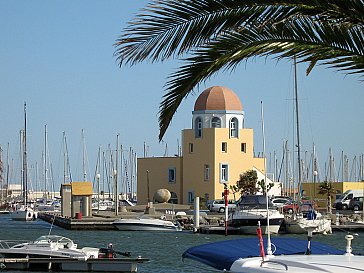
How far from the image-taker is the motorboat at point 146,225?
212 ft

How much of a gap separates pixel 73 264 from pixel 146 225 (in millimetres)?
29797

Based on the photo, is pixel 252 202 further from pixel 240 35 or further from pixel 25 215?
pixel 240 35

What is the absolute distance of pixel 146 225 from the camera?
65000 mm

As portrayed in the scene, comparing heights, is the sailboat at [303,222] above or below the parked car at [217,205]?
below

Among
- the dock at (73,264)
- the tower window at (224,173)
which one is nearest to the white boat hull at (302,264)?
the dock at (73,264)

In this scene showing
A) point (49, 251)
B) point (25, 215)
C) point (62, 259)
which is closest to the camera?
point (62, 259)

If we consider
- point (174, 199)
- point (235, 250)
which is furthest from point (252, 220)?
point (235, 250)

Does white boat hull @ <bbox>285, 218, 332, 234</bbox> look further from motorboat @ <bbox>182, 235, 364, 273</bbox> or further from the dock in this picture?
motorboat @ <bbox>182, 235, 364, 273</bbox>

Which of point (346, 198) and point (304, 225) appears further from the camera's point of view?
point (346, 198)

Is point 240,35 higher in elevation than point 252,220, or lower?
higher

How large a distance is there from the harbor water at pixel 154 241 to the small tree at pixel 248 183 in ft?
72.3

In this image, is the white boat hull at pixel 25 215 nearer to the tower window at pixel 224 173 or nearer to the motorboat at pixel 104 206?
the motorboat at pixel 104 206

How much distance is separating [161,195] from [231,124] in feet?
33.8

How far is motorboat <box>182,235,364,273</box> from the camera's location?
8.65 m
